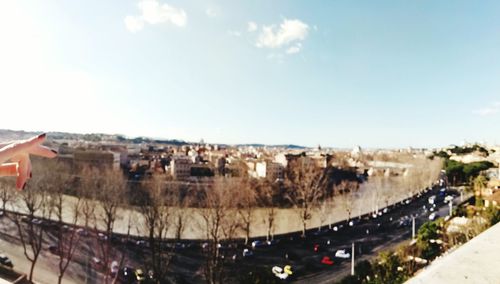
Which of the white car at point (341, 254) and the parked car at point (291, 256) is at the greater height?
the white car at point (341, 254)

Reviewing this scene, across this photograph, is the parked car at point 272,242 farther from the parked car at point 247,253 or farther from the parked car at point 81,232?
the parked car at point 81,232

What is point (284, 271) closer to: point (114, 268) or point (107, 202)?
point (114, 268)

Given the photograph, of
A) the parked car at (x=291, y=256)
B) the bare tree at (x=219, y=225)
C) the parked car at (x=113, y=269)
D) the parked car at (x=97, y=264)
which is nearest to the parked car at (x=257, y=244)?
the parked car at (x=291, y=256)

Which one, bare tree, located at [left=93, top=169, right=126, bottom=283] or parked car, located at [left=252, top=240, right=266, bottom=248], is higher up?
bare tree, located at [left=93, top=169, right=126, bottom=283]

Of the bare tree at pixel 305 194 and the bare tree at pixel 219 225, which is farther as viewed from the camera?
the bare tree at pixel 305 194

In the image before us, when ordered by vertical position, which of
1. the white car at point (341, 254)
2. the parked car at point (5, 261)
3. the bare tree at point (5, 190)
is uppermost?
the bare tree at point (5, 190)

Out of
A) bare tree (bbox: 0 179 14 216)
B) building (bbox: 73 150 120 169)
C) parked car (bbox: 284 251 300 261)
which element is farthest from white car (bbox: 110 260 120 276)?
building (bbox: 73 150 120 169)

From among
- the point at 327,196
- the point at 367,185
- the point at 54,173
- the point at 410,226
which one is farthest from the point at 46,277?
the point at 367,185

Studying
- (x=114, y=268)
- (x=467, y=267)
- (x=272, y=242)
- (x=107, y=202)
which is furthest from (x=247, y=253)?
(x=467, y=267)

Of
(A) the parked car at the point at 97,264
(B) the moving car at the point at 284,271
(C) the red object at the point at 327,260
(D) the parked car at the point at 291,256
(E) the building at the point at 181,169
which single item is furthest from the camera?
(E) the building at the point at 181,169

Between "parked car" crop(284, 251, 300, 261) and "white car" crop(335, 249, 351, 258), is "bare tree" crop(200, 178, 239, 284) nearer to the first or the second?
"parked car" crop(284, 251, 300, 261)

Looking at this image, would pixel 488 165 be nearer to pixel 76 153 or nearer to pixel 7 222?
pixel 76 153
